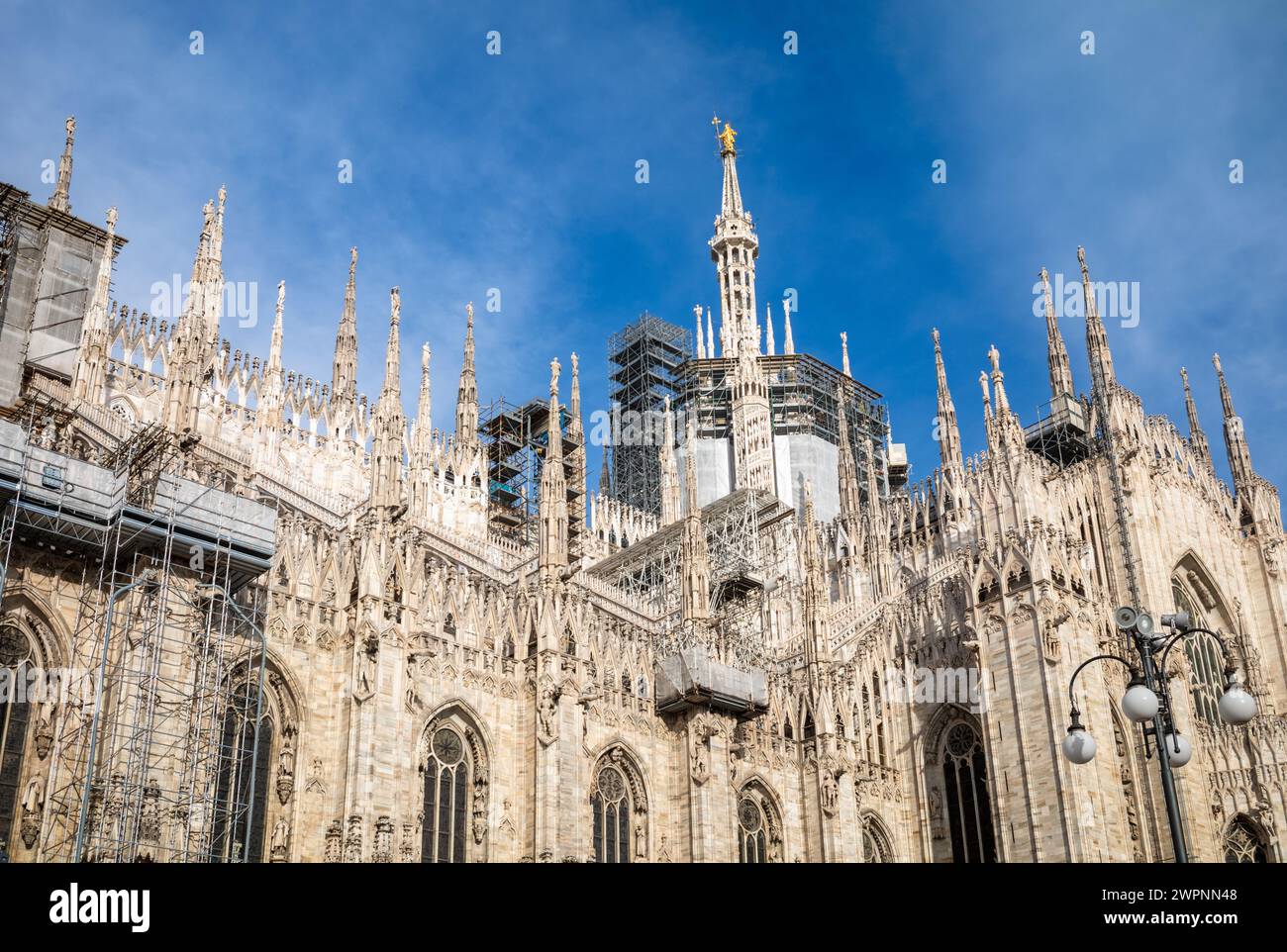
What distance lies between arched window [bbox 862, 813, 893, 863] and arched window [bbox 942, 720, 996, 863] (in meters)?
2.09

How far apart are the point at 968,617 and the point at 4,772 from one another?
27.4 meters

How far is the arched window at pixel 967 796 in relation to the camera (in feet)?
129

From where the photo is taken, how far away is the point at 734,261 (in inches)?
3019

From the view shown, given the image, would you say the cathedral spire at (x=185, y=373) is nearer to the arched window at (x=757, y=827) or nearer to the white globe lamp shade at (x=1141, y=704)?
the arched window at (x=757, y=827)

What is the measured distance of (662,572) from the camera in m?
53.3

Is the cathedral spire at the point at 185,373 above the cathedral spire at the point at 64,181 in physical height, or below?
below

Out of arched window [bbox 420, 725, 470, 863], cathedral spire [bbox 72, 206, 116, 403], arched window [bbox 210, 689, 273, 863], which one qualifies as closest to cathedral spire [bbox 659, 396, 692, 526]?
cathedral spire [bbox 72, 206, 116, 403]

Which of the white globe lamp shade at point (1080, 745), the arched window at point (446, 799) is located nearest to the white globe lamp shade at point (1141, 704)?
the white globe lamp shade at point (1080, 745)

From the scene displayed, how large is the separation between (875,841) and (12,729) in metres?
25.9

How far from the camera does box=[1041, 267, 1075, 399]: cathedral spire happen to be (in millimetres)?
55000

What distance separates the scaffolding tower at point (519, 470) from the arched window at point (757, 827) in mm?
20814

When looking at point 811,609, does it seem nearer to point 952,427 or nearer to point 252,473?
point 252,473

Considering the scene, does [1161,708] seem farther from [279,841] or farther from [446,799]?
[446,799]
